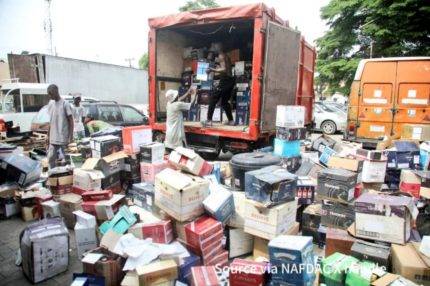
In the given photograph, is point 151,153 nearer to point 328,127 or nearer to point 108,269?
point 108,269

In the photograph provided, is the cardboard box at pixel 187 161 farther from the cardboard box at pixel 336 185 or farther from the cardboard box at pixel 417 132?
the cardboard box at pixel 417 132

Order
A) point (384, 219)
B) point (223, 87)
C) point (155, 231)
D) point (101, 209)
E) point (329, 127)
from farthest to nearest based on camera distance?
point (329, 127) → point (223, 87) → point (101, 209) → point (155, 231) → point (384, 219)

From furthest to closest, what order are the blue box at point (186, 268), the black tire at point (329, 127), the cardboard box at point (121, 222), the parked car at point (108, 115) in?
the black tire at point (329, 127) < the parked car at point (108, 115) < the cardboard box at point (121, 222) < the blue box at point (186, 268)

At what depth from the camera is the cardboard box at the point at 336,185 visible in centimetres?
388

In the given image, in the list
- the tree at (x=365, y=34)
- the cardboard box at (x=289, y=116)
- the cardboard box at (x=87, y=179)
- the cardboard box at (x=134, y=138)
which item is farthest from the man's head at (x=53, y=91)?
the tree at (x=365, y=34)

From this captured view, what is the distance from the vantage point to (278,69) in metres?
6.22

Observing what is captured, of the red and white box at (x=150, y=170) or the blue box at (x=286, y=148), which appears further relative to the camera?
the blue box at (x=286, y=148)

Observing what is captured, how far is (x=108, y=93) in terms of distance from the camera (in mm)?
16891

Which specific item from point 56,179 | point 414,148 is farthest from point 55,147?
point 414,148

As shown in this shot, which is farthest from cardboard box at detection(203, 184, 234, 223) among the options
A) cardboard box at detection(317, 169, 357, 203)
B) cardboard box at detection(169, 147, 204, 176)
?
cardboard box at detection(317, 169, 357, 203)

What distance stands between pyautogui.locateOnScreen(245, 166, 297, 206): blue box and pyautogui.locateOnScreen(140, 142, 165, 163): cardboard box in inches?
75.3

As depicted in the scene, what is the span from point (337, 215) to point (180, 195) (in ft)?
6.04

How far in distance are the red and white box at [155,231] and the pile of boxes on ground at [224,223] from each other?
0.01m

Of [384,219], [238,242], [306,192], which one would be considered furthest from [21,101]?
[384,219]
